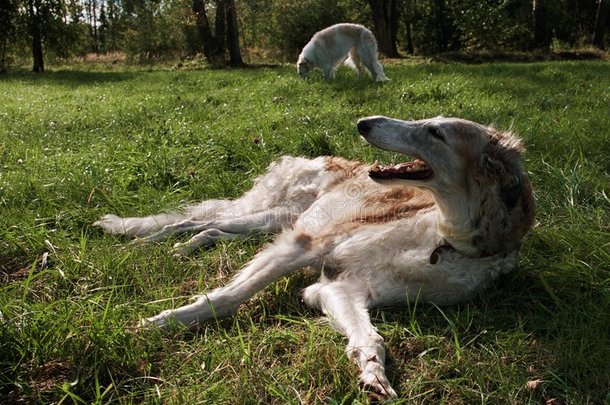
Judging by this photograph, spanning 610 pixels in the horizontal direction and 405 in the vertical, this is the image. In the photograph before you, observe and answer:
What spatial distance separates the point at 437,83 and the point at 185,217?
20.1ft

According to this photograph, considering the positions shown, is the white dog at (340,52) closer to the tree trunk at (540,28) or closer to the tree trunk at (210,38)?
the tree trunk at (210,38)

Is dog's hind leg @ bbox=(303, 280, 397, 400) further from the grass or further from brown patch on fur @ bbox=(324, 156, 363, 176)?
brown patch on fur @ bbox=(324, 156, 363, 176)

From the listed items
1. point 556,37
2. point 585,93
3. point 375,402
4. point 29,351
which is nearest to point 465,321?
point 375,402

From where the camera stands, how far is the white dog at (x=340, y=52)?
1162 centimetres

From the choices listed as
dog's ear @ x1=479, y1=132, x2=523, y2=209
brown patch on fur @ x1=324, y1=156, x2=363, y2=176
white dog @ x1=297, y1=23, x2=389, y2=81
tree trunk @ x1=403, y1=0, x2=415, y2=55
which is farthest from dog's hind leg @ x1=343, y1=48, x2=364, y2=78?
tree trunk @ x1=403, y1=0, x2=415, y2=55

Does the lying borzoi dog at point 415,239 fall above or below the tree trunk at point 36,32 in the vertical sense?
below

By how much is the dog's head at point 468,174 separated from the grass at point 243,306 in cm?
32

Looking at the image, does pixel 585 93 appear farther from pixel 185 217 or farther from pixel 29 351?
pixel 29 351

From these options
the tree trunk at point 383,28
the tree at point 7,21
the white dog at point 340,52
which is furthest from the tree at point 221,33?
the tree at point 7,21

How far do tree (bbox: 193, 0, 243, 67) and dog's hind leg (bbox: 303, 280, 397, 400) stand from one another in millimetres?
16816

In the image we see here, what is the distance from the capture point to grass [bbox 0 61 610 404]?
2.04 meters

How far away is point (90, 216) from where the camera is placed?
3.81 metres

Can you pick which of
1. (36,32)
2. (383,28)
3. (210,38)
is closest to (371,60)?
(210,38)

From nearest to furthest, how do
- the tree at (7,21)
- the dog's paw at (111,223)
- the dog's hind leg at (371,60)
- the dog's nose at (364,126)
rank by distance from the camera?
the dog's nose at (364,126), the dog's paw at (111,223), the dog's hind leg at (371,60), the tree at (7,21)
